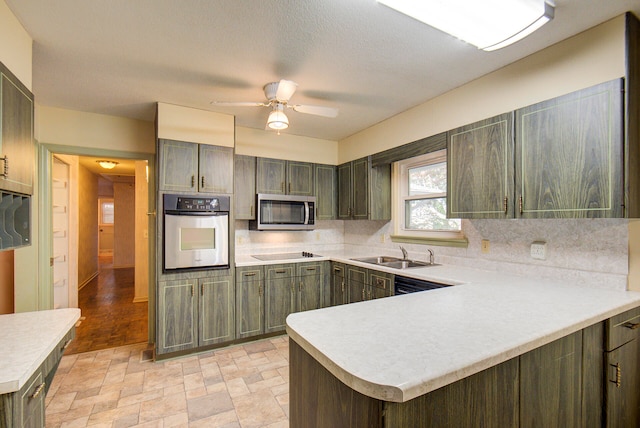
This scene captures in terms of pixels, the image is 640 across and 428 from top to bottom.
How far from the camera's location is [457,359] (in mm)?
921

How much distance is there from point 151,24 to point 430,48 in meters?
1.71

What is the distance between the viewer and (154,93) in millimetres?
2656

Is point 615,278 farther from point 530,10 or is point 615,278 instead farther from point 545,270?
point 530,10

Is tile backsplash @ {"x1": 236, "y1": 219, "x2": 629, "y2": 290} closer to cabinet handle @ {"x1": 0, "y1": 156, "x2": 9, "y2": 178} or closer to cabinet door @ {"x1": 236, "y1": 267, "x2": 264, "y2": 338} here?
cabinet door @ {"x1": 236, "y1": 267, "x2": 264, "y2": 338}

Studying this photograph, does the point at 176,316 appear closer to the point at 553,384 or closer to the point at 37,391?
the point at 37,391

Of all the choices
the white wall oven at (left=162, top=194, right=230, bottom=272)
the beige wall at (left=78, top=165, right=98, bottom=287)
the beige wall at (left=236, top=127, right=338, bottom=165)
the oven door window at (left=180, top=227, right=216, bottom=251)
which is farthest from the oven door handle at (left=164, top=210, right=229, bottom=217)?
the beige wall at (left=78, top=165, right=98, bottom=287)

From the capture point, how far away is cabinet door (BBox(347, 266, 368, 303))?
307cm

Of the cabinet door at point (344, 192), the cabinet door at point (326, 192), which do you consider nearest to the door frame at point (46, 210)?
the cabinet door at point (326, 192)

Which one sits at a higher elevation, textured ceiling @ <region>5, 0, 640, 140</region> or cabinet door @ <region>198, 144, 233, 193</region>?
textured ceiling @ <region>5, 0, 640, 140</region>

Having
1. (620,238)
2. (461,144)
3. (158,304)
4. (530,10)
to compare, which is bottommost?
(158,304)

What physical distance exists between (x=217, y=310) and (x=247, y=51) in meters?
2.41

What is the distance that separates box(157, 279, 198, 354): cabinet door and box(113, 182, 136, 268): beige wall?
22.1 ft

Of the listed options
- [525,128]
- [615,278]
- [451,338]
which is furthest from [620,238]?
[451,338]

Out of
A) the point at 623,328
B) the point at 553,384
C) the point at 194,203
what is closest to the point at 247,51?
the point at 194,203
